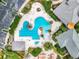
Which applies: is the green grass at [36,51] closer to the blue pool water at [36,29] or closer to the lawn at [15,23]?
the blue pool water at [36,29]

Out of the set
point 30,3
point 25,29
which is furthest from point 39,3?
point 25,29

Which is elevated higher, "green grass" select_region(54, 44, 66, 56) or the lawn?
the lawn

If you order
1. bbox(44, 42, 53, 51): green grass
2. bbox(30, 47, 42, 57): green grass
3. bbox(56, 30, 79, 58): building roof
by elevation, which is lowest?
bbox(30, 47, 42, 57): green grass

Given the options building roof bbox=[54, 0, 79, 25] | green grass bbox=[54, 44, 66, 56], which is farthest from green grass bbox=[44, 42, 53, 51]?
building roof bbox=[54, 0, 79, 25]

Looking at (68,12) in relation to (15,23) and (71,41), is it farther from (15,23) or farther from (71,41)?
(15,23)

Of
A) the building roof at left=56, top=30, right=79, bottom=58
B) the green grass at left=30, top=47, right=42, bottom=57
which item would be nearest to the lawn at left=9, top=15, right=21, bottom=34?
the green grass at left=30, top=47, right=42, bottom=57

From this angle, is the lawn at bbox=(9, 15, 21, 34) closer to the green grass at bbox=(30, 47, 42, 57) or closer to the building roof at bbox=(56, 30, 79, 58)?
the green grass at bbox=(30, 47, 42, 57)

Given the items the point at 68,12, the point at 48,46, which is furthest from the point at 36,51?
the point at 68,12
